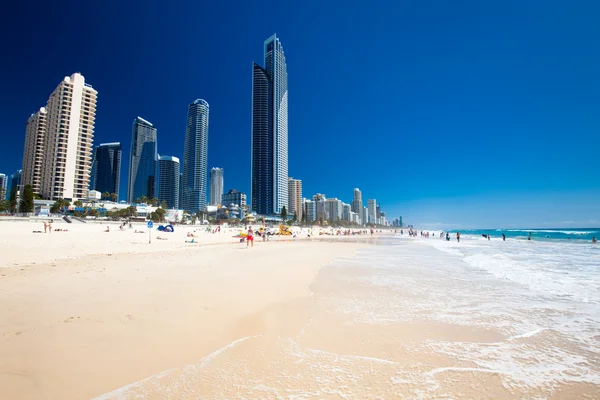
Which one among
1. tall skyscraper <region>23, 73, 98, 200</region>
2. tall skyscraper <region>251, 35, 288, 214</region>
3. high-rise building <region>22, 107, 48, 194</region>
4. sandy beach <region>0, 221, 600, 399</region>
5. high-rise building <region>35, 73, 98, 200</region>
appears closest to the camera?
sandy beach <region>0, 221, 600, 399</region>

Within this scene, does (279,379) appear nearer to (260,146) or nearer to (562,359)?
(562,359)

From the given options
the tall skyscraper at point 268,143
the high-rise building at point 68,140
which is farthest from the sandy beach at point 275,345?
the tall skyscraper at point 268,143

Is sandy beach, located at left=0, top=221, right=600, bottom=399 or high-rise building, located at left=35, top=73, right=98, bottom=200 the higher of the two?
high-rise building, located at left=35, top=73, right=98, bottom=200

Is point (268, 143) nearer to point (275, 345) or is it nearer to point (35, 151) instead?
point (35, 151)

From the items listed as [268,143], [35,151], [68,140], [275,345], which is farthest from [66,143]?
[275,345]

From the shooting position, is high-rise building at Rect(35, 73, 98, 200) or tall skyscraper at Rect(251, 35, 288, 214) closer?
high-rise building at Rect(35, 73, 98, 200)

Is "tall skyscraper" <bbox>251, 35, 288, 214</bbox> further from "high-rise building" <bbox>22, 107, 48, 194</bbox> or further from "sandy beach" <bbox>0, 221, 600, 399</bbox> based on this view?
"sandy beach" <bbox>0, 221, 600, 399</bbox>

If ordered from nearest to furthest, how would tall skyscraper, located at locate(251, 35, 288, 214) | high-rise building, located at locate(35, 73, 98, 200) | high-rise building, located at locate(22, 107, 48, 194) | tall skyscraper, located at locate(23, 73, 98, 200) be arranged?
high-rise building, located at locate(35, 73, 98, 200), tall skyscraper, located at locate(23, 73, 98, 200), high-rise building, located at locate(22, 107, 48, 194), tall skyscraper, located at locate(251, 35, 288, 214)

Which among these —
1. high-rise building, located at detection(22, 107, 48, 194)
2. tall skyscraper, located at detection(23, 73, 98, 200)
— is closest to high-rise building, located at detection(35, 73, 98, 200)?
tall skyscraper, located at detection(23, 73, 98, 200)
